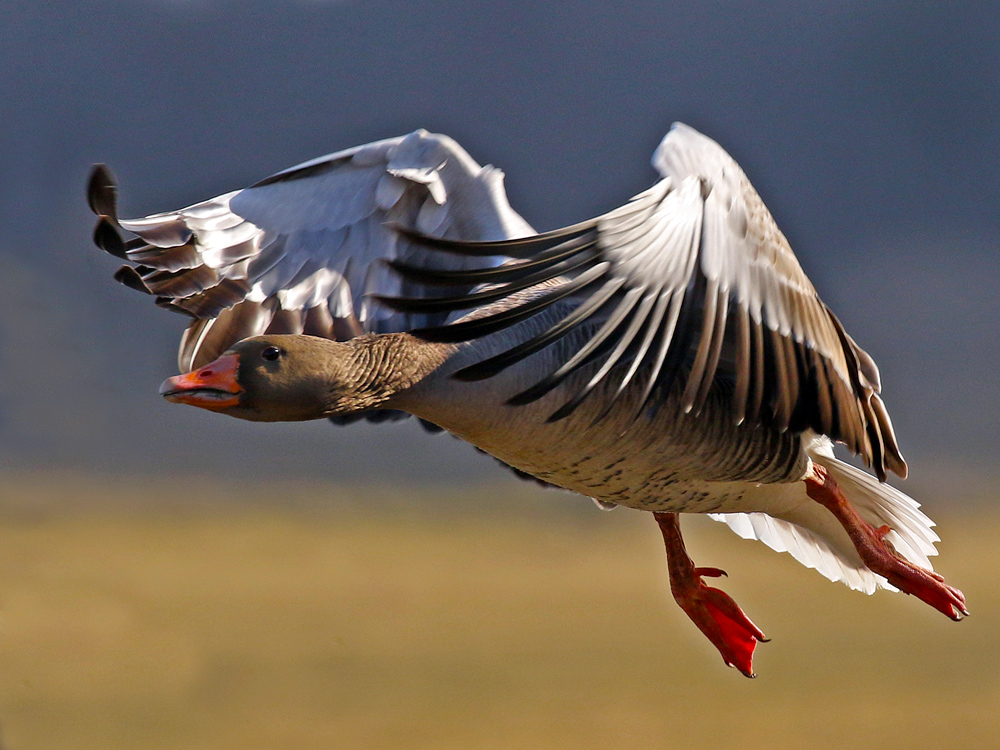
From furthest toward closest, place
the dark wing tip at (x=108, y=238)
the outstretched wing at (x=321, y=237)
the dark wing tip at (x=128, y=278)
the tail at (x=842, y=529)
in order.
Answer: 1. the tail at (x=842, y=529)
2. the outstretched wing at (x=321, y=237)
3. the dark wing tip at (x=128, y=278)
4. the dark wing tip at (x=108, y=238)

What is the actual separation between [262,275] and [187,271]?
0.14 meters

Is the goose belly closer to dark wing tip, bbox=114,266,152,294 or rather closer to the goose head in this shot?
the goose head

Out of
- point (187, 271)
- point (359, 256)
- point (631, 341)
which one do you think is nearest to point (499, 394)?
point (631, 341)

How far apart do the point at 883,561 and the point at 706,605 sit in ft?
1.63

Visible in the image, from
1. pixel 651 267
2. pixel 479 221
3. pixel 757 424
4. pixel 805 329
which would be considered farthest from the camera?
pixel 479 221

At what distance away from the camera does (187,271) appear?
77.6 inches

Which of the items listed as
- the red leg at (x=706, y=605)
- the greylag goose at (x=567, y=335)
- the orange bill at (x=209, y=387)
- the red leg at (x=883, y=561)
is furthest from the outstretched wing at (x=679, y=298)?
the red leg at (x=706, y=605)

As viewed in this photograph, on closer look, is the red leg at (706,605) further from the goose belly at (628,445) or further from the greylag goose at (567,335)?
the goose belly at (628,445)

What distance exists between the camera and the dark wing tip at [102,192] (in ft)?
5.20

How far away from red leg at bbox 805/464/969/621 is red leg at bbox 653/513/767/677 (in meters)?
0.37

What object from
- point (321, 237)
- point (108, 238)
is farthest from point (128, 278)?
point (321, 237)

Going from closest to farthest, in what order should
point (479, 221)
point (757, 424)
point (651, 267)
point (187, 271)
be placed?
point (651, 267) < point (757, 424) < point (187, 271) < point (479, 221)

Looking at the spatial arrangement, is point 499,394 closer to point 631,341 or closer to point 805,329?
point 631,341

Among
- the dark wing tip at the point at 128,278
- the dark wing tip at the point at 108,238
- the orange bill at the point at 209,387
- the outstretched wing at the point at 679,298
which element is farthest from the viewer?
the dark wing tip at the point at 128,278
